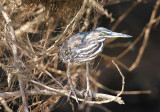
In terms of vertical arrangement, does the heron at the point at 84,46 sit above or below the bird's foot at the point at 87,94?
above

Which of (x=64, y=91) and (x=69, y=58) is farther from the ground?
(x=69, y=58)

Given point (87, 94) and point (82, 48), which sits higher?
point (82, 48)

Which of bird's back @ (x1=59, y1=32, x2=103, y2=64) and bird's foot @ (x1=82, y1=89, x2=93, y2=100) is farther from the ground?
bird's back @ (x1=59, y1=32, x2=103, y2=64)

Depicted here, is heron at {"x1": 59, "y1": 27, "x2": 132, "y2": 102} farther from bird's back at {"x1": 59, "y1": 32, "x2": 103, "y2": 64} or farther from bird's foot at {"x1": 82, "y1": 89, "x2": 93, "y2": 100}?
bird's foot at {"x1": 82, "y1": 89, "x2": 93, "y2": 100}

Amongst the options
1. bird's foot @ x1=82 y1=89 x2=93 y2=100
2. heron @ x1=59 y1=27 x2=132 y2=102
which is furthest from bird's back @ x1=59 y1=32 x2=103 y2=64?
bird's foot @ x1=82 y1=89 x2=93 y2=100

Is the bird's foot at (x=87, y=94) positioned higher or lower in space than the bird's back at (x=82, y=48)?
lower

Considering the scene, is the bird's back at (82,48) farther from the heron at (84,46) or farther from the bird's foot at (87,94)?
the bird's foot at (87,94)

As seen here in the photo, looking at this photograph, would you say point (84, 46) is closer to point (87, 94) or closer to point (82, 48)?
point (82, 48)

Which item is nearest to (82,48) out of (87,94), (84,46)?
(84,46)

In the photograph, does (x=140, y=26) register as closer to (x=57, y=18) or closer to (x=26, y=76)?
(x=57, y=18)

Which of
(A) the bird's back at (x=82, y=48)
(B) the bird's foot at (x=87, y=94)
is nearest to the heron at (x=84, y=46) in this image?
(A) the bird's back at (x=82, y=48)

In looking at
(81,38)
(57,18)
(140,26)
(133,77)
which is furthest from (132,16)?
(81,38)
